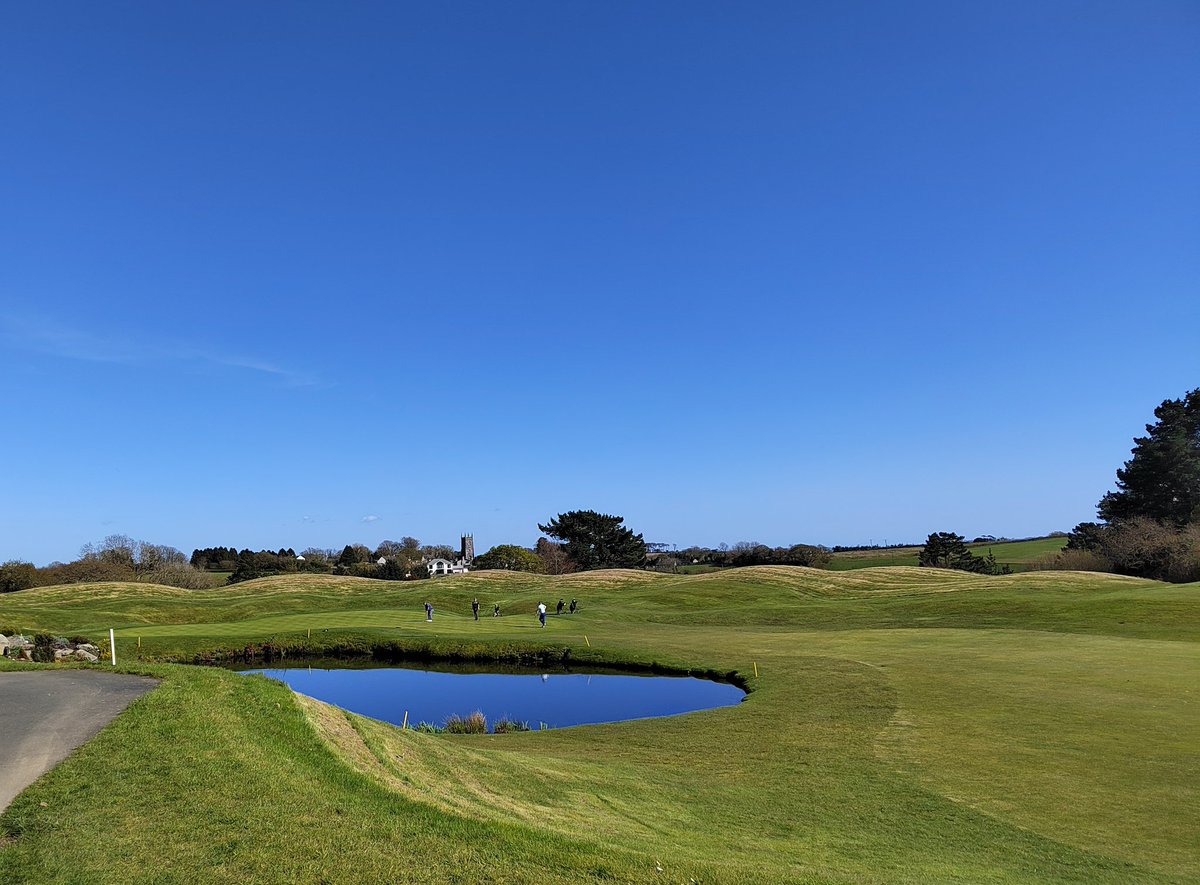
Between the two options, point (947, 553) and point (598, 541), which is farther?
point (598, 541)

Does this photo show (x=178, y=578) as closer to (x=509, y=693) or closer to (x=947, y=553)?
(x=509, y=693)

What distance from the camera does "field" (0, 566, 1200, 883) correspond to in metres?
9.02

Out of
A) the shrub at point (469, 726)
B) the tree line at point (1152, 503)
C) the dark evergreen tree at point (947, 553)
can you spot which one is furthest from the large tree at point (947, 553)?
the shrub at point (469, 726)

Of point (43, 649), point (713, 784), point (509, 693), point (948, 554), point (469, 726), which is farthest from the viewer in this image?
point (948, 554)

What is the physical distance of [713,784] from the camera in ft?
55.3

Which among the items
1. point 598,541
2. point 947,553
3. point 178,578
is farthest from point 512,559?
point 947,553

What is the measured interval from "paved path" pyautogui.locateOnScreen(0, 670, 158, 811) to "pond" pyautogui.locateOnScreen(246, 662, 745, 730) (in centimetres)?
1339

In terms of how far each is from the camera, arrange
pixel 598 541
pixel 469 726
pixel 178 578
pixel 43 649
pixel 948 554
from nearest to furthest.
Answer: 1. pixel 469 726
2. pixel 43 649
3. pixel 178 578
4. pixel 948 554
5. pixel 598 541

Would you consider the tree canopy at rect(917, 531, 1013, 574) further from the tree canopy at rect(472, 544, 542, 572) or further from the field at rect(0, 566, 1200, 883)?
the field at rect(0, 566, 1200, 883)

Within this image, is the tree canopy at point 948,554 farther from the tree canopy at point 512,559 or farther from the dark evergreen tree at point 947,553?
the tree canopy at point 512,559

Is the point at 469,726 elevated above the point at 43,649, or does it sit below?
below

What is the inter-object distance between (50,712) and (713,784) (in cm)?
1407

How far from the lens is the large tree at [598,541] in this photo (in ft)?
445

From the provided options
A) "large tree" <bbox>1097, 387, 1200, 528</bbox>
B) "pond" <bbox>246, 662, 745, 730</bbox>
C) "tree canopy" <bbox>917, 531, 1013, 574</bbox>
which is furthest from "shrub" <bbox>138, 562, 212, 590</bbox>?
"large tree" <bbox>1097, 387, 1200, 528</bbox>
